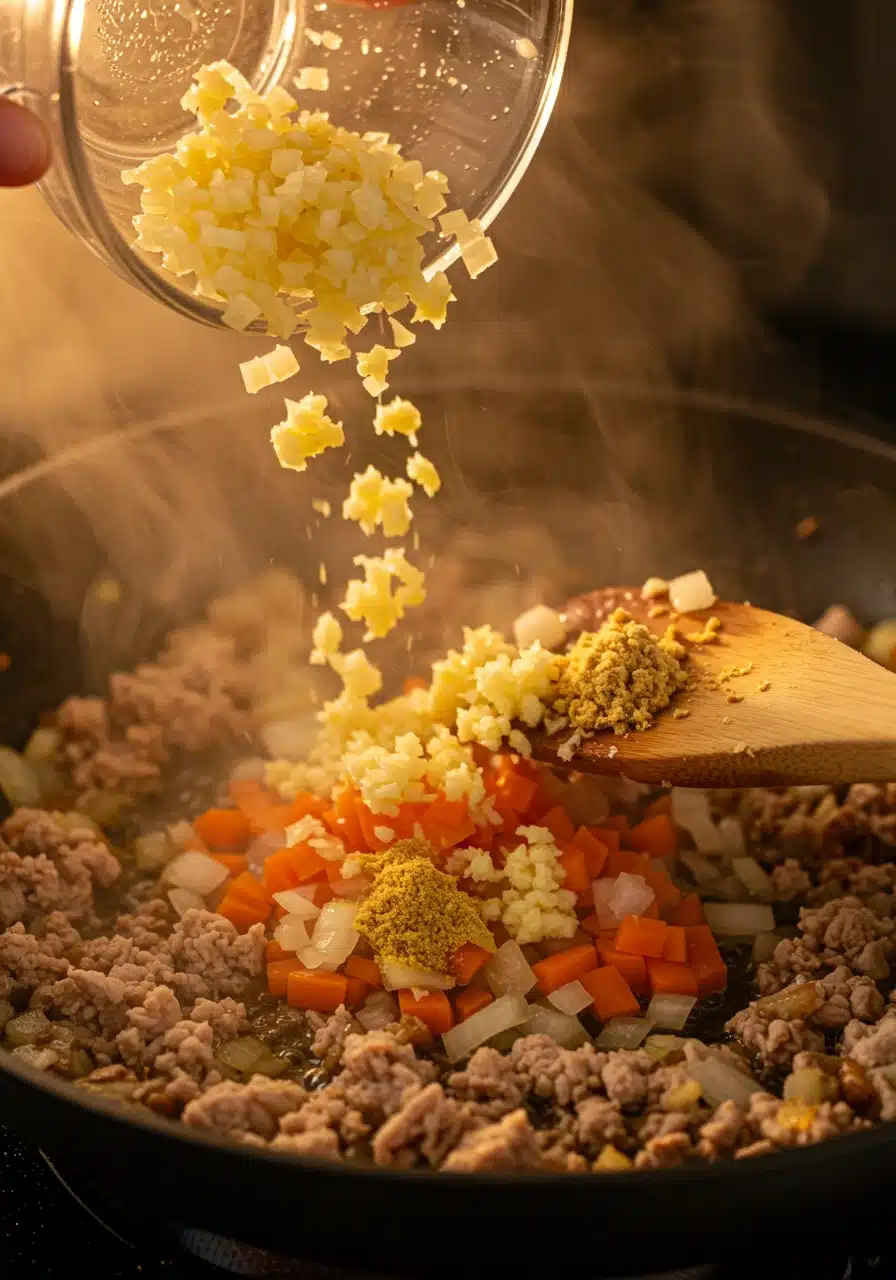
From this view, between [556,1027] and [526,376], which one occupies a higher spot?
[526,376]

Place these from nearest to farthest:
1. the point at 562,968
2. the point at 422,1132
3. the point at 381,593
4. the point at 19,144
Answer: the point at 19,144, the point at 422,1132, the point at 562,968, the point at 381,593

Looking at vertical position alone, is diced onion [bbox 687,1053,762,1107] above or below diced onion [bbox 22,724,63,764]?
below

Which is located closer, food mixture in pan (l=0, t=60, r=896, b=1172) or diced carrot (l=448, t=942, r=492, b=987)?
food mixture in pan (l=0, t=60, r=896, b=1172)

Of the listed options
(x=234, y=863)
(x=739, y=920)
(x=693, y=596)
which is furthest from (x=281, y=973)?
(x=693, y=596)

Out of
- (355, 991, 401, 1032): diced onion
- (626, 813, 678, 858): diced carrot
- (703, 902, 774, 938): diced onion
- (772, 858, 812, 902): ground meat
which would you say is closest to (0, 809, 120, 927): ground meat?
(355, 991, 401, 1032): diced onion

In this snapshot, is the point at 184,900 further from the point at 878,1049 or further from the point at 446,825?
the point at 878,1049

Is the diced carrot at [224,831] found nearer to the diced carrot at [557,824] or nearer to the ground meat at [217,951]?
the ground meat at [217,951]

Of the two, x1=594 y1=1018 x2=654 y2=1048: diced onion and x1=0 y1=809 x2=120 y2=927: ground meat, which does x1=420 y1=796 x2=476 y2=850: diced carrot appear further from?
x1=0 y1=809 x2=120 y2=927: ground meat
